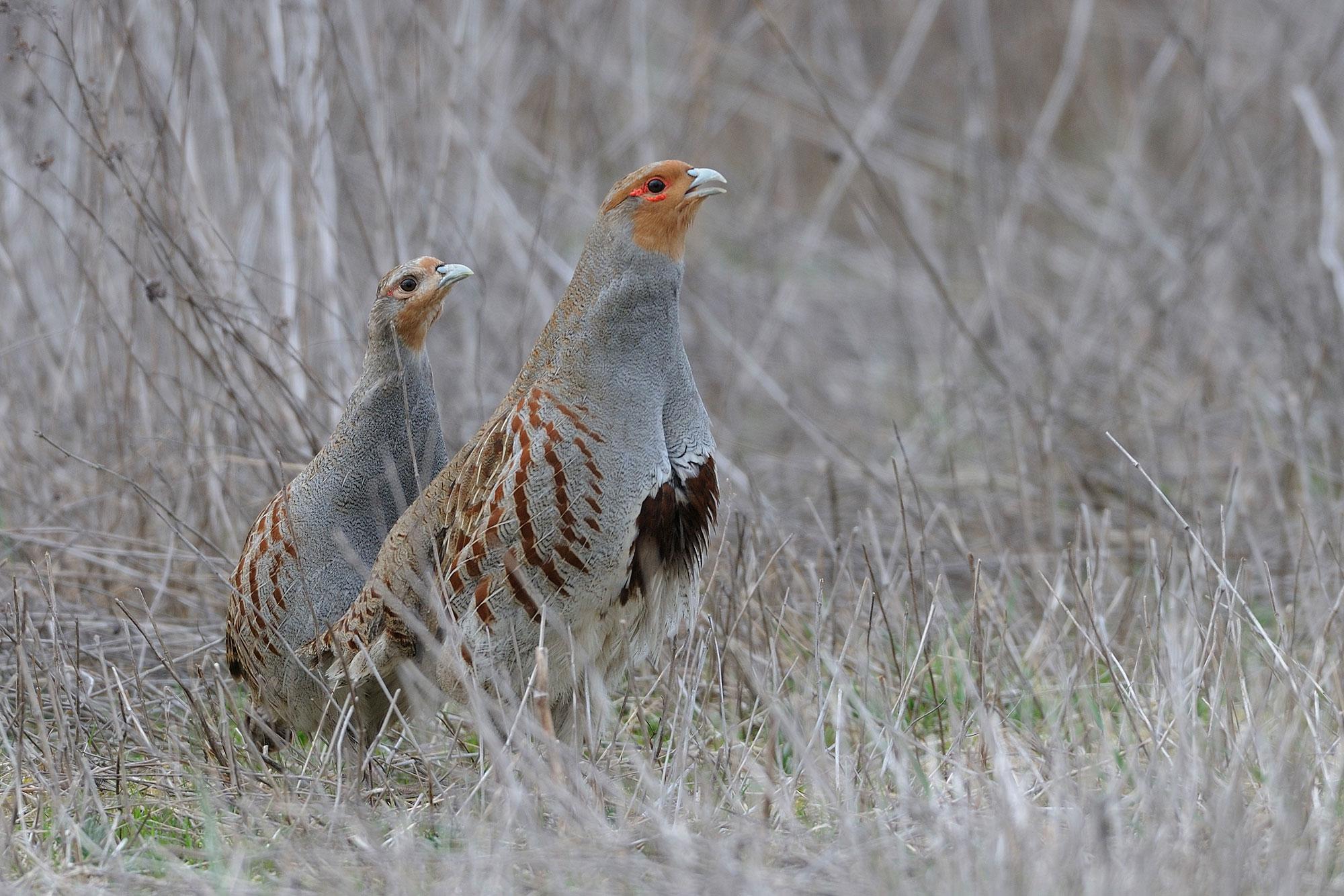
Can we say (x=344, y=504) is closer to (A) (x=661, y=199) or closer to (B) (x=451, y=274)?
(B) (x=451, y=274)

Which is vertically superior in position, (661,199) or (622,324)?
(661,199)

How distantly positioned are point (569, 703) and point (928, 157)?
5870 mm

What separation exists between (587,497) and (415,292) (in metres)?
0.67

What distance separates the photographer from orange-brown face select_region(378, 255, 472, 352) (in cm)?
317

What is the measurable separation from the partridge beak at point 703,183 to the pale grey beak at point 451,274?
1.74 ft

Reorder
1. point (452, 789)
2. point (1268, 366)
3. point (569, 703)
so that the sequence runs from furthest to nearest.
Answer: point (1268, 366) → point (569, 703) → point (452, 789)

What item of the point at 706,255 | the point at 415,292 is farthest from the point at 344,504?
the point at 706,255

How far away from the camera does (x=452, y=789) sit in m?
2.99

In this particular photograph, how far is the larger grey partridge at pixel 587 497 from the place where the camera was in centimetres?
290

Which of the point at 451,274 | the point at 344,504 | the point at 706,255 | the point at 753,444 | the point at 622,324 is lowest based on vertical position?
the point at 344,504

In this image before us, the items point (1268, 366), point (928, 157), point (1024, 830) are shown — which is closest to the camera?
point (1024, 830)

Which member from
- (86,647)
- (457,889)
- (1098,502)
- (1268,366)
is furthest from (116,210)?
(1268,366)

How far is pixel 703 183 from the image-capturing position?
2963 millimetres

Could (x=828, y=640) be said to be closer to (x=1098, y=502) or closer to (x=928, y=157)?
(x=1098, y=502)
